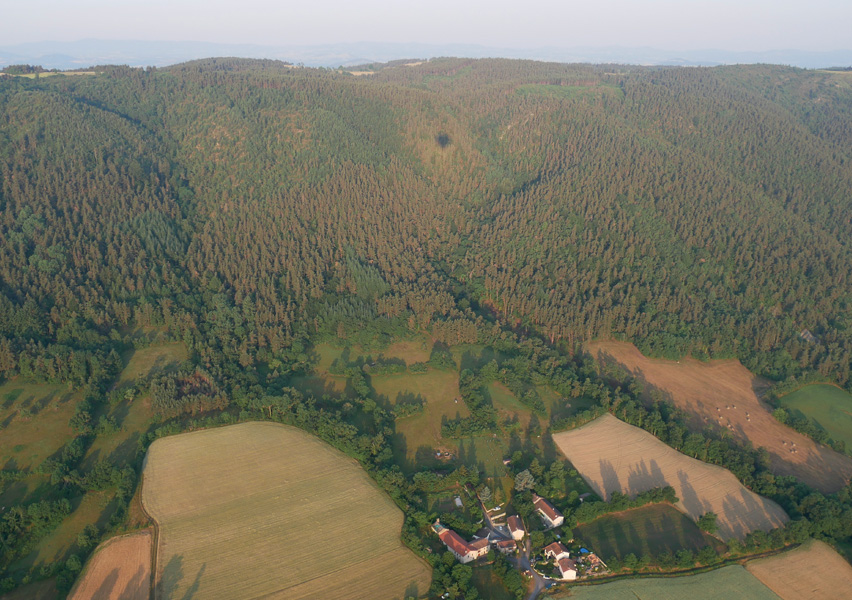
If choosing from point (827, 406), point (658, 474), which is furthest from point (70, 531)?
point (827, 406)

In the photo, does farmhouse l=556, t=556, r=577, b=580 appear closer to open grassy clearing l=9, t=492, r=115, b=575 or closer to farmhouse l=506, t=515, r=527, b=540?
farmhouse l=506, t=515, r=527, b=540

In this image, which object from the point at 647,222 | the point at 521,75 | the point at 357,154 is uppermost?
the point at 521,75

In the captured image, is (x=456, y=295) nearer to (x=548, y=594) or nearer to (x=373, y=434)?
(x=373, y=434)

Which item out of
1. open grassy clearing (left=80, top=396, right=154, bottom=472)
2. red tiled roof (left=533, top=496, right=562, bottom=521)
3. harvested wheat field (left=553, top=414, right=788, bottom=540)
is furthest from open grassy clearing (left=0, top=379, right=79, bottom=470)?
harvested wheat field (left=553, top=414, right=788, bottom=540)

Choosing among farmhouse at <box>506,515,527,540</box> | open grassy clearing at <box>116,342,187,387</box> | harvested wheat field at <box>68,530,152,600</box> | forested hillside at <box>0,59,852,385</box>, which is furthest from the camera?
forested hillside at <box>0,59,852,385</box>

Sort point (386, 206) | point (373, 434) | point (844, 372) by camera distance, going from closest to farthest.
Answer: point (373, 434) → point (844, 372) → point (386, 206)

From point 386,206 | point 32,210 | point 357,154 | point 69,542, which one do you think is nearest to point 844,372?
point 386,206

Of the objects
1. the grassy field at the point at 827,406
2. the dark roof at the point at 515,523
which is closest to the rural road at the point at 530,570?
the dark roof at the point at 515,523
